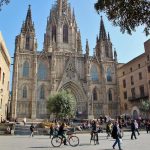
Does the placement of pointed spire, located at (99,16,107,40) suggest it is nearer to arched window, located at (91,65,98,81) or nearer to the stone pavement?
arched window, located at (91,65,98,81)

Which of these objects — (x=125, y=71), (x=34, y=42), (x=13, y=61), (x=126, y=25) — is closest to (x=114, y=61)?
(x=125, y=71)

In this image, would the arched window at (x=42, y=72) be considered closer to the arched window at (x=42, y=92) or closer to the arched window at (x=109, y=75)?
the arched window at (x=42, y=92)

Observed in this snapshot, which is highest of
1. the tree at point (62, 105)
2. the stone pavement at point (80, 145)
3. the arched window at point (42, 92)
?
the arched window at point (42, 92)

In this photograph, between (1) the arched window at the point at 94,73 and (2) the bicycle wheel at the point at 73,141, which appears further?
(1) the arched window at the point at 94,73

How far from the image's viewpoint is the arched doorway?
5166cm

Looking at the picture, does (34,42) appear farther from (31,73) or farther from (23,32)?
(31,73)

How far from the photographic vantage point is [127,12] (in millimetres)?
7875

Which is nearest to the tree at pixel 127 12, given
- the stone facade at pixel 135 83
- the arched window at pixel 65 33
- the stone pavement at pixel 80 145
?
the stone pavement at pixel 80 145

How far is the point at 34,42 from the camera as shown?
2140 inches

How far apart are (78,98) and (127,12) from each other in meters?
45.6

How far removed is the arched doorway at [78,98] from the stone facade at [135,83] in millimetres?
9259

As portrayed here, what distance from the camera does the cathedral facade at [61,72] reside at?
4988 cm

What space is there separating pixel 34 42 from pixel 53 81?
33.5 feet

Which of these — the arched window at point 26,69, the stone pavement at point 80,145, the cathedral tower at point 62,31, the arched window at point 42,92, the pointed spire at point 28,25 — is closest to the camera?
the stone pavement at point 80,145
